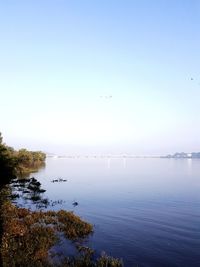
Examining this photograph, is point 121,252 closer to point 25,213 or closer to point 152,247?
point 152,247

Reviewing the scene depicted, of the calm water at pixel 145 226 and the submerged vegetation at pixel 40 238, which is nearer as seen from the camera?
the submerged vegetation at pixel 40 238

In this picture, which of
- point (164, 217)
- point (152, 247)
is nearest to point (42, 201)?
point (164, 217)

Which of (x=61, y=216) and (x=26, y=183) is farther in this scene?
(x=26, y=183)

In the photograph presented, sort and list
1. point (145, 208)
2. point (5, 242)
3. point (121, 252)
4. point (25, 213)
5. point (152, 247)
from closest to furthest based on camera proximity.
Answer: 1. point (5, 242)
2. point (121, 252)
3. point (152, 247)
4. point (25, 213)
5. point (145, 208)

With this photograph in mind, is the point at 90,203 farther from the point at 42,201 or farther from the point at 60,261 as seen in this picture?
the point at 60,261

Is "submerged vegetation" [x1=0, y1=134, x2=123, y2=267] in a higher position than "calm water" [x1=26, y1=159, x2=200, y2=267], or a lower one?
higher

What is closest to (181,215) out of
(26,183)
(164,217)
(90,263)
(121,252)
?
(164,217)

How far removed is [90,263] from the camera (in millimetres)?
25281

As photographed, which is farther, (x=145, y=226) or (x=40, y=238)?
(x=145, y=226)

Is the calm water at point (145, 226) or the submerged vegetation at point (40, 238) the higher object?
the submerged vegetation at point (40, 238)

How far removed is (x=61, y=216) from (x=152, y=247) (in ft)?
48.8

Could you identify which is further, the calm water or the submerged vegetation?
the calm water

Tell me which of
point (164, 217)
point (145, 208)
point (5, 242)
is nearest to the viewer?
point (5, 242)

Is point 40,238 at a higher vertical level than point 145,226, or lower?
higher
